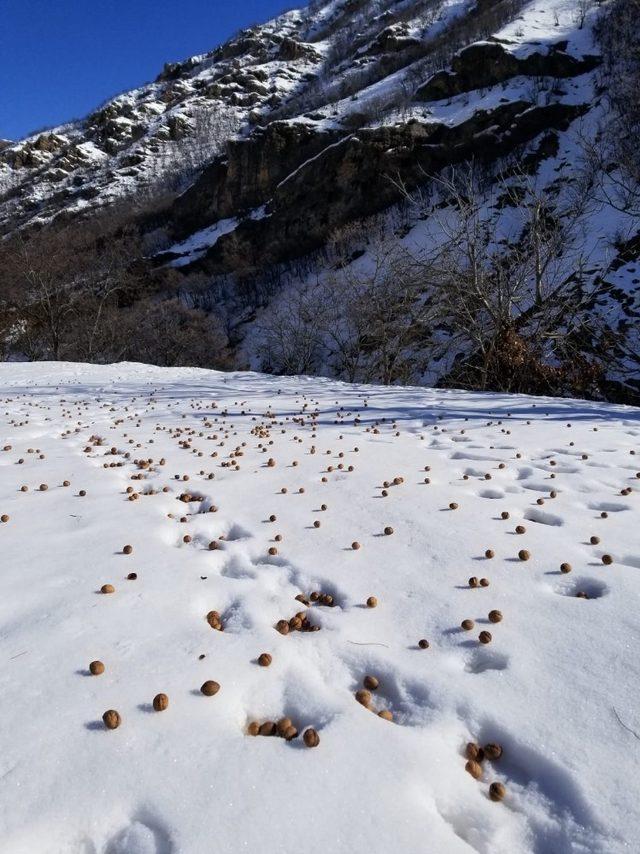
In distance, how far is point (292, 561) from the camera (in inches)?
124

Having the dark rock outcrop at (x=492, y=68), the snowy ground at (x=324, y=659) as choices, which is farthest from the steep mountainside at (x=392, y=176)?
the snowy ground at (x=324, y=659)

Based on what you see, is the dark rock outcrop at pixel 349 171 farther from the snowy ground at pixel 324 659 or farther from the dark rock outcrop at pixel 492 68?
the snowy ground at pixel 324 659

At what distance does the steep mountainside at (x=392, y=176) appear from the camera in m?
31.2

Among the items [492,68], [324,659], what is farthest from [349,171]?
[324,659]

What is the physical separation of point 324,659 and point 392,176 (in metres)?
58.4

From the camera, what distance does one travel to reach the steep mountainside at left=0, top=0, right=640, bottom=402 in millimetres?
31156

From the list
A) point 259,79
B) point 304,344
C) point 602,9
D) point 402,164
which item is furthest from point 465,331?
point 259,79

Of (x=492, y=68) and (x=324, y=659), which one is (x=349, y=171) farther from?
(x=324, y=659)

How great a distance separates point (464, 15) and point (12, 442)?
4609 inches

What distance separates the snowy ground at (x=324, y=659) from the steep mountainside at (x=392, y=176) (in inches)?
407

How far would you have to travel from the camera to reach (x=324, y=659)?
7.34ft

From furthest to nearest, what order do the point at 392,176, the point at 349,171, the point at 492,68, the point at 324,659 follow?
the point at 349,171
the point at 492,68
the point at 392,176
the point at 324,659

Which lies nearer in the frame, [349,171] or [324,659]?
Answer: [324,659]

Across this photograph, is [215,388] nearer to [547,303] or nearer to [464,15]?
[547,303]
